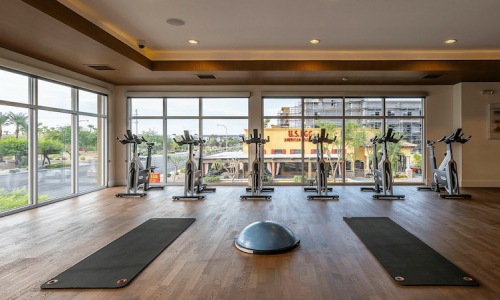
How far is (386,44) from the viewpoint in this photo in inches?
231

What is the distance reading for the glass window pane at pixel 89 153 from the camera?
271 inches

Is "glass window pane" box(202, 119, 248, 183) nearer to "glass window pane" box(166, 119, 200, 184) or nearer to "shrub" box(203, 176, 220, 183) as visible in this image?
"shrub" box(203, 176, 220, 183)

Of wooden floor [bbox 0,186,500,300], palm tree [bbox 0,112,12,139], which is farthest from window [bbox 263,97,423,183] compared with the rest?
palm tree [bbox 0,112,12,139]

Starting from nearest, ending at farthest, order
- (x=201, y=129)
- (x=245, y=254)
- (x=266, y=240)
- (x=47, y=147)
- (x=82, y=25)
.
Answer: (x=245, y=254) < (x=266, y=240) < (x=82, y=25) < (x=47, y=147) < (x=201, y=129)

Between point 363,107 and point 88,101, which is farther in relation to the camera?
point 363,107

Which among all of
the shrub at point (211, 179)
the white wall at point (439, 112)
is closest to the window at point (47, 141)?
the white wall at point (439, 112)

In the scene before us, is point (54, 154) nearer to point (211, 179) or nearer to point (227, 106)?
point (211, 179)

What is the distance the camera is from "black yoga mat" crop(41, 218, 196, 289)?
7.88 feet

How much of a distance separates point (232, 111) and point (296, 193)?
2.84 m

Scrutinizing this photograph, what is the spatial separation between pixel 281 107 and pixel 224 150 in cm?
194

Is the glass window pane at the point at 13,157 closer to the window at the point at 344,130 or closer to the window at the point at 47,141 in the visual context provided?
the window at the point at 47,141

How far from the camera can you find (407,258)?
2.86 metres

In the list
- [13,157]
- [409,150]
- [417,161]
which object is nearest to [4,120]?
[13,157]

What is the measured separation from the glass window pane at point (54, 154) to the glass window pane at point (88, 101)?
463 millimetres
